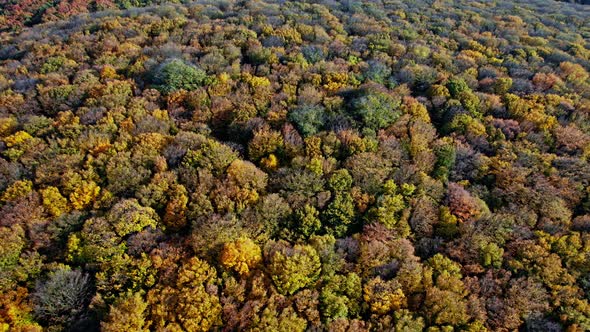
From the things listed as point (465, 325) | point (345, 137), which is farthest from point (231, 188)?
point (465, 325)

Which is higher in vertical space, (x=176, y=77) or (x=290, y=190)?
(x=176, y=77)

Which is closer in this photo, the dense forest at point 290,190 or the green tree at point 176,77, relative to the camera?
the dense forest at point 290,190

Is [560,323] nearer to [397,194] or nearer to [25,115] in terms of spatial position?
[397,194]

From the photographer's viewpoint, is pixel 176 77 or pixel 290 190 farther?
pixel 176 77

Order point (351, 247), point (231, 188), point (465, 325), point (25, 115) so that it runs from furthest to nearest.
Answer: point (25, 115)
point (231, 188)
point (351, 247)
point (465, 325)

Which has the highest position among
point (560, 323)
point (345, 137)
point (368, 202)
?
point (345, 137)

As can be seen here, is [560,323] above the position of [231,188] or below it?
below

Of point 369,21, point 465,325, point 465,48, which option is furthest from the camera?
point 369,21

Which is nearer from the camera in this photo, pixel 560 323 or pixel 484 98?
pixel 560 323
